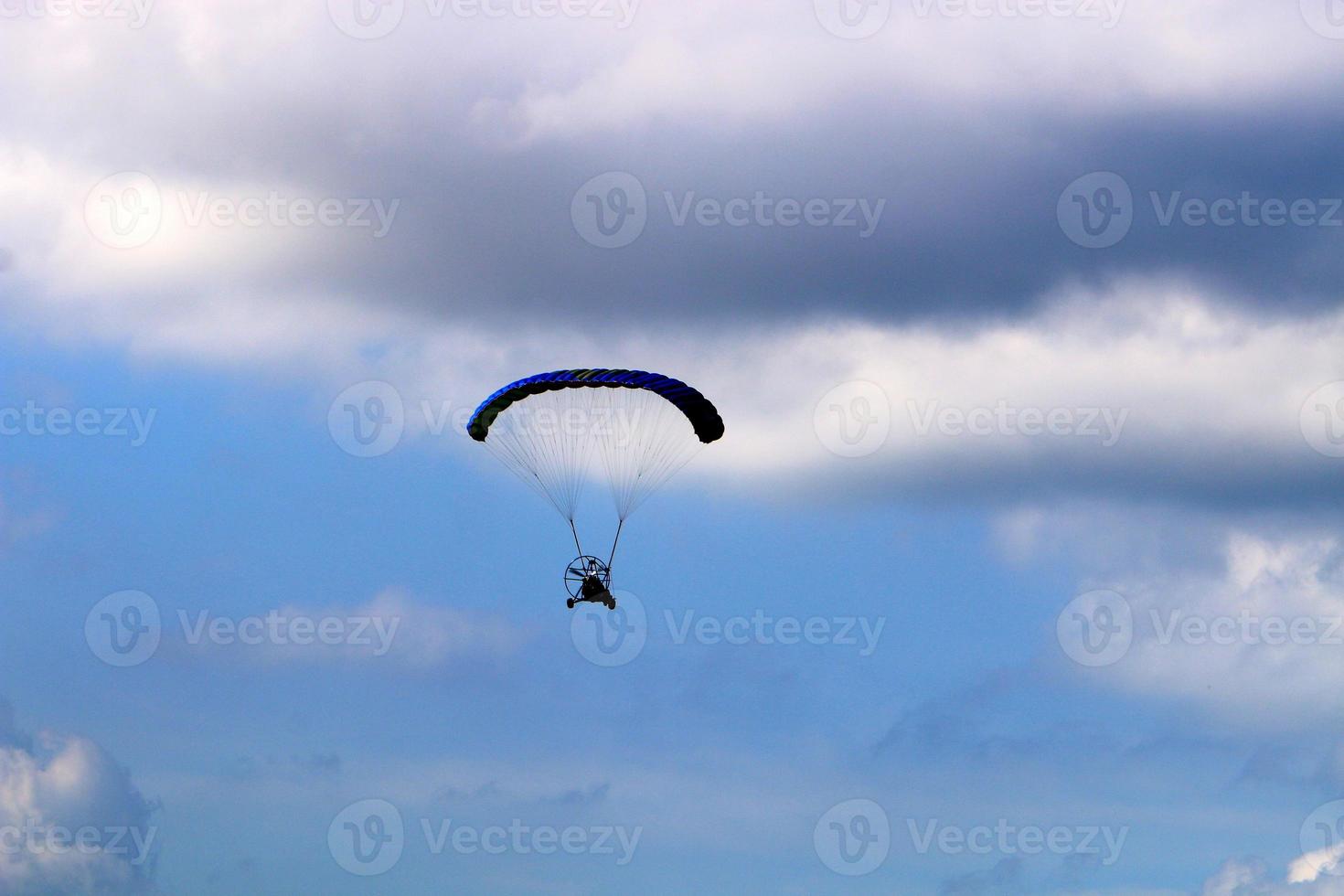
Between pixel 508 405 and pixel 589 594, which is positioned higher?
pixel 508 405

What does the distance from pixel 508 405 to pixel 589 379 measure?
631cm

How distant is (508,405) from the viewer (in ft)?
357

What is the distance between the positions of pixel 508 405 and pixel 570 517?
20.5ft

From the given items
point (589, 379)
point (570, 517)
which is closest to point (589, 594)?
point (570, 517)

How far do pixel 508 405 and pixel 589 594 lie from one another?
9.91 m

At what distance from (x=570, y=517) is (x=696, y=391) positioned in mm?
8569

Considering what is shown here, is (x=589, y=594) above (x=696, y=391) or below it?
below

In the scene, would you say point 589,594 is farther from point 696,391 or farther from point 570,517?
point 696,391

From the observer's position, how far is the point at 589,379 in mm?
104062

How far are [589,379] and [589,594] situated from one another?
10.8 m

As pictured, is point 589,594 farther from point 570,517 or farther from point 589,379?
point 589,379

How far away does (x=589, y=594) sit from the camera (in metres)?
108

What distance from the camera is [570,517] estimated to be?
354 ft
